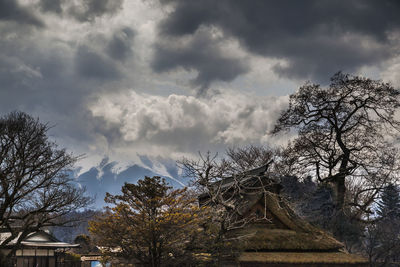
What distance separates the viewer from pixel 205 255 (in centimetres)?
1678

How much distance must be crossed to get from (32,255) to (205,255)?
3243cm

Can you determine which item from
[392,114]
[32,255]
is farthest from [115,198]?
[32,255]

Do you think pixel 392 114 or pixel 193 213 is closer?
pixel 193 213

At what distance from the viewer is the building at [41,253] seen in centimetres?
4047

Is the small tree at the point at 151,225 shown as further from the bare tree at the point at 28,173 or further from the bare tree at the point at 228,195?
the bare tree at the point at 28,173

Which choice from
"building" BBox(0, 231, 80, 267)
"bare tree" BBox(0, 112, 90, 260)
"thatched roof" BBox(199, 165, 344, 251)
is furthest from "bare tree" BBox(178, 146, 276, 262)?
"building" BBox(0, 231, 80, 267)

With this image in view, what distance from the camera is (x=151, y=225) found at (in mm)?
15141

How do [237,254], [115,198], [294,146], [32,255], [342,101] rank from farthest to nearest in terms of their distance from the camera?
1. [32,255]
2. [294,146]
3. [342,101]
4. [237,254]
5. [115,198]

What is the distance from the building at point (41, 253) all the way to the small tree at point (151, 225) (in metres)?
27.6

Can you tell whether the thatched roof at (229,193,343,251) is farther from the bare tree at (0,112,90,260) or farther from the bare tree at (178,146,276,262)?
the bare tree at (0,112,90,260)

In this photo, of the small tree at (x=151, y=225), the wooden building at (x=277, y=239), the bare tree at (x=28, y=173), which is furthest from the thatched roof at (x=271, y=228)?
the bare tree at (x=28, y=173)

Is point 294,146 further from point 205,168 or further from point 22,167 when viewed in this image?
point 22,167

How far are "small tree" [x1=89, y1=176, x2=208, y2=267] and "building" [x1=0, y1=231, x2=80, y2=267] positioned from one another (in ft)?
90.7

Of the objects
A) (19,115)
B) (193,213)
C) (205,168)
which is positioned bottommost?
(193,213)
